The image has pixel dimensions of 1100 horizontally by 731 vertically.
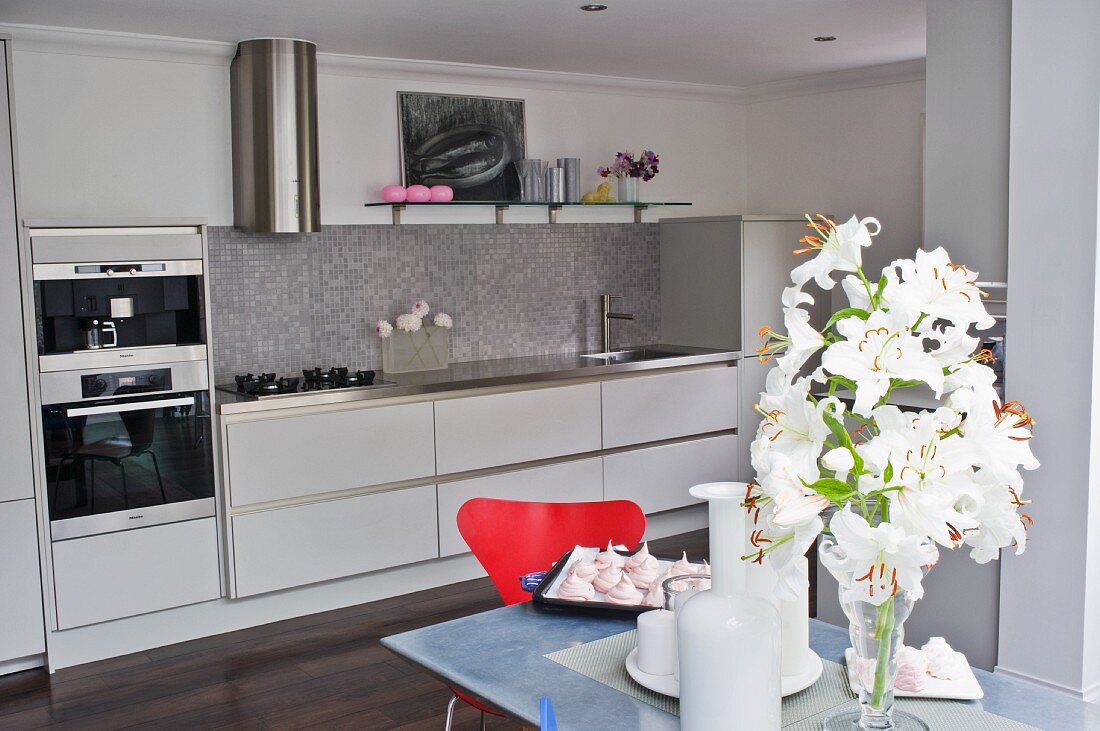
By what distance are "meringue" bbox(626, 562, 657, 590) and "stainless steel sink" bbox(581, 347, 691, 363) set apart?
11.5 ft

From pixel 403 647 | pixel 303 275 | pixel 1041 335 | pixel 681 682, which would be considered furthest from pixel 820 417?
pixel 303 275

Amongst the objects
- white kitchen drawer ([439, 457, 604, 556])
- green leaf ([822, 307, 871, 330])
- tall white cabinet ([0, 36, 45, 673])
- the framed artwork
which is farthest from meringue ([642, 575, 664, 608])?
the framed artwork

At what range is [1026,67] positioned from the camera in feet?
10.3

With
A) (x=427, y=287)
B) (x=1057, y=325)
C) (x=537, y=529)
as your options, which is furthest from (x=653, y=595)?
(x=427, y=287)

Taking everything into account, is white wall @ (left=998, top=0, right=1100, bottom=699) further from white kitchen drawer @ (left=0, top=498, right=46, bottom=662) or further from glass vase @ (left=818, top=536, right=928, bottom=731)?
white kitchen drawer @ (left=0, top=498, right=46, bottom=662)

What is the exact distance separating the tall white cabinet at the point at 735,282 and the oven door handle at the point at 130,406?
2.95 m

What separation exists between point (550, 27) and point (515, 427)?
1.83 m

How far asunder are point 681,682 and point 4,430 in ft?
10.5

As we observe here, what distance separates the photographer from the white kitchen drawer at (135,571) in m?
4.02

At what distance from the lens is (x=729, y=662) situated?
1.44 meters

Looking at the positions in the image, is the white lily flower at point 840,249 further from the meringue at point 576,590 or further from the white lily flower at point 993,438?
the meringue at point 576,590

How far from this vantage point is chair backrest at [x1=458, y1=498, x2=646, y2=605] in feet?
9.16

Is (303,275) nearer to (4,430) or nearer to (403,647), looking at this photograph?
(4,430)

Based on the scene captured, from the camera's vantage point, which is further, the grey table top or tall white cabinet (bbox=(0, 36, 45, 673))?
tall white cabinet (bbox=(0, 36, 45, 673))
